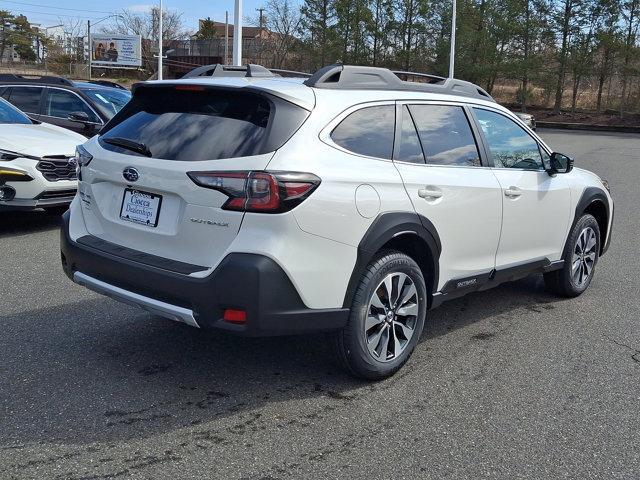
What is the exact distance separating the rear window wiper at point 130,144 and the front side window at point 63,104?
24.3 feet

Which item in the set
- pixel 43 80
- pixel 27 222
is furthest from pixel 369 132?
pixel 43 80

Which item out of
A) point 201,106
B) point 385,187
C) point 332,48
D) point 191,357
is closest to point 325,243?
point 385,187

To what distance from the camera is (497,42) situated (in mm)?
44625

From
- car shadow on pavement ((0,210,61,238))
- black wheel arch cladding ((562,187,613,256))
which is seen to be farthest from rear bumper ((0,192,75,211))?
black wheel arch cladding ((562,187,613,256))

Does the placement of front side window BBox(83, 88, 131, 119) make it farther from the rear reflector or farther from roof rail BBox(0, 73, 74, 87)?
the rear reflector

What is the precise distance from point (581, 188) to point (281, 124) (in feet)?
10.8

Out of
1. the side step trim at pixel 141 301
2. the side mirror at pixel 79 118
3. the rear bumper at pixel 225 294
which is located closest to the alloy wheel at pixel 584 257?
the rear bumper at pixel 225 294

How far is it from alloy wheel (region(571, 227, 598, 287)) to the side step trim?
3.69 metres

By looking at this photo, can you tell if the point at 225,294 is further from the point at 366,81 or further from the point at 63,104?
the point at 63,104

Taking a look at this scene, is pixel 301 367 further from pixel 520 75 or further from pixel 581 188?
pixel 520 75

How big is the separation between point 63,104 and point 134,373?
8.25 meters

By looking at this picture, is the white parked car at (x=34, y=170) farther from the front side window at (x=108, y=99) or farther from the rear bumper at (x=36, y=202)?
the front side window at (x=108, y=99)

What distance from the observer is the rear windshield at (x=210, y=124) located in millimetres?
3652

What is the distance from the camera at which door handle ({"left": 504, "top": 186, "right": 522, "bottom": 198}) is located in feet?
16.3
